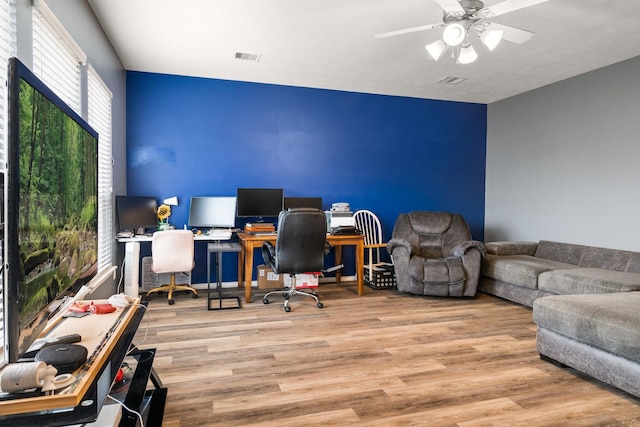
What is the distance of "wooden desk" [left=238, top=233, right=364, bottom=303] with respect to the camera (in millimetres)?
4305

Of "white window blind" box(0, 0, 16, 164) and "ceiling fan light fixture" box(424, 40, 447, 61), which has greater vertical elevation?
"ceiling fan light fixture" box(424, 40, 447, 61)

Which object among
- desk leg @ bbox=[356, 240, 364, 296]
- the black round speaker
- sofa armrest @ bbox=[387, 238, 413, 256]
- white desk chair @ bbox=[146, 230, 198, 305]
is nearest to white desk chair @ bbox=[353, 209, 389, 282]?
sofa armrest @ bbox=[387, 238, 413, 256]

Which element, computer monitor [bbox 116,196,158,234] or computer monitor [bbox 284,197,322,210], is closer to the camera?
computer monitor [bbox 116,196,158,234]

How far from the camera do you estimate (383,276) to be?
5.04 m

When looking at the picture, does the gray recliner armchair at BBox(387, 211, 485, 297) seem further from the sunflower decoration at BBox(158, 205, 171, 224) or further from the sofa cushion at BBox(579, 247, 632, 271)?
the sunflower decoration at BBox(158, 205, 171, 224)

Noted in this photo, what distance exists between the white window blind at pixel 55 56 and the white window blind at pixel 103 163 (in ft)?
1.19

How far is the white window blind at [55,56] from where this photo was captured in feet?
7.22

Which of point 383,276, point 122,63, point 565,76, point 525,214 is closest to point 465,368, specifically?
point 383,276

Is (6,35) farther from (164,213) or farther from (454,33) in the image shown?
(164,213)

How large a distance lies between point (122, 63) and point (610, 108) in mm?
5557

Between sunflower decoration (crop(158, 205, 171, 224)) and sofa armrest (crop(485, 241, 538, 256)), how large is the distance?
13.2ft

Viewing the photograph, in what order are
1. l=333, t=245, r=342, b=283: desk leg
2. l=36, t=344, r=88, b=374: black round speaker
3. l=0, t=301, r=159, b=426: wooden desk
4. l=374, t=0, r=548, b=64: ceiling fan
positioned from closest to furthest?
1. l=0, t=301, r=159, b=426: wooden desk
2. l=36, t=344, r=88, b=374: black round speaker
3. l=374, t=0, r=548, b=64: ceiling fan
4. l=333, t=245, r=342, b=283: desk leg

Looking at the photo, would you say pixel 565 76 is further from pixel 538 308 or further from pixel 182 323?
pixel 182 323

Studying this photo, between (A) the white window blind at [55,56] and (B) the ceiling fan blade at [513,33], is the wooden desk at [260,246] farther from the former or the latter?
(B) the ceiling fan blade at [513,33]
